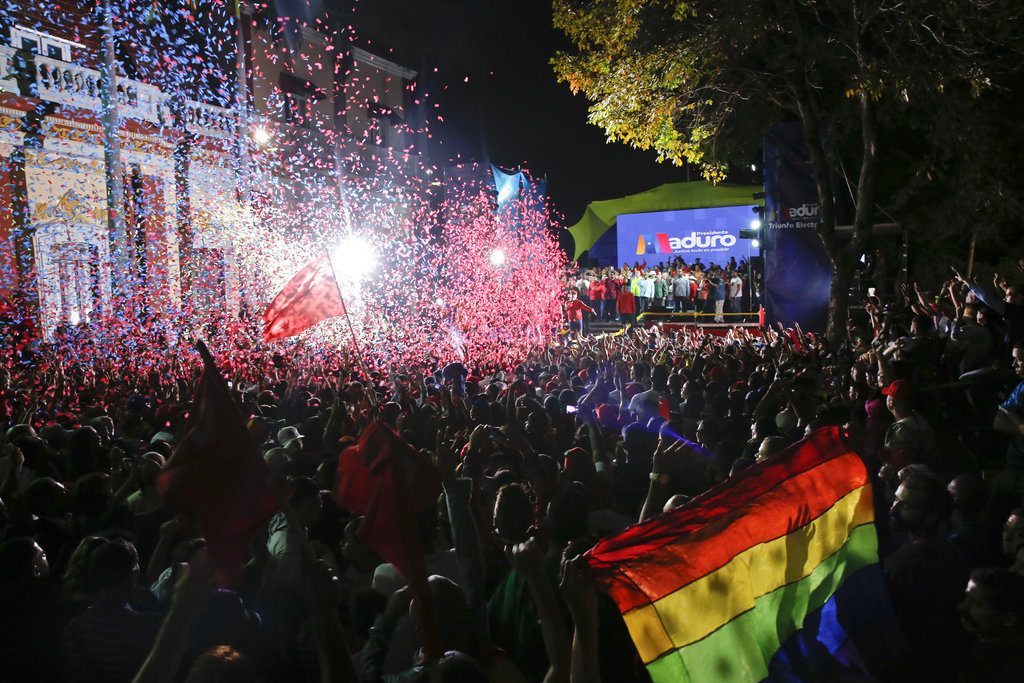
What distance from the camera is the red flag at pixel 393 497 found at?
11.1 feet

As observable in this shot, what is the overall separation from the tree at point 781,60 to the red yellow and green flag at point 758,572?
929 cm

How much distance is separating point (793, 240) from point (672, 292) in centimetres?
858

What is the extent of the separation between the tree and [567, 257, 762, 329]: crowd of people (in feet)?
29.3

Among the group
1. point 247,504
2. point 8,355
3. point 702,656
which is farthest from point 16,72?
point 702,656

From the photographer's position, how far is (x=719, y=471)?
20.4 ft

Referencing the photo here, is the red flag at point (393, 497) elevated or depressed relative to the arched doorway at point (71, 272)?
depressed

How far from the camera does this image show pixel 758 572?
3.36 meters

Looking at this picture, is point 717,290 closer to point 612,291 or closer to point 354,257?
point 612,291

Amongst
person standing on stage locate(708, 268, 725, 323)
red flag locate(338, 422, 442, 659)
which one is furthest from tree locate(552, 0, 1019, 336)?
red flag locate(338, 422, 442, 659)

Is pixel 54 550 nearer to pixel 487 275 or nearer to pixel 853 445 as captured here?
pixel 853 445

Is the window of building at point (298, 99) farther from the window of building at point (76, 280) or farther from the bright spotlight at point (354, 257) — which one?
the window of building at point (76, 280)

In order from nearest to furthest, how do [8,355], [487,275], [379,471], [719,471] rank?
[379,471], [719,471], [8,355], [487,275]

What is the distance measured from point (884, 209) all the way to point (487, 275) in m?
13.4

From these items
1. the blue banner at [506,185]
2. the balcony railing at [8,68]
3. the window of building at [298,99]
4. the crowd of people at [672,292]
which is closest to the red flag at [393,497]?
the balcony railing at [8,68]
